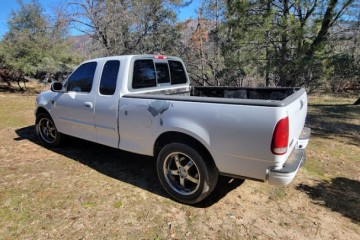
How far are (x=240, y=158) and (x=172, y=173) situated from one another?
3.54 ft

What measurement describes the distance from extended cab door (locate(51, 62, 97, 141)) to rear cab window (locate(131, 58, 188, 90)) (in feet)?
2.58

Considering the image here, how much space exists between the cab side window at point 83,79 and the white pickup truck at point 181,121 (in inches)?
0.7

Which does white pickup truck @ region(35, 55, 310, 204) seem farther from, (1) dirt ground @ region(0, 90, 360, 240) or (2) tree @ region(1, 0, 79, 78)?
(2) tree @ region(1, 0, 79, 78)

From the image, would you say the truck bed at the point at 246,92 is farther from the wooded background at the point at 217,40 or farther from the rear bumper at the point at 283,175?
the wooded background at the point at 217,40

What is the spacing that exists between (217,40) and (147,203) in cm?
1124

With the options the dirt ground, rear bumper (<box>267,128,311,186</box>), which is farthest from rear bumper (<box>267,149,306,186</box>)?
the dirt ground

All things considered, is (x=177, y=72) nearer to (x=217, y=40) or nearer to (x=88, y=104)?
(x=88, y=104)

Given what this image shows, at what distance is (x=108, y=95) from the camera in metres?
4.12

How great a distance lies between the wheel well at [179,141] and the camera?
10.8 ft

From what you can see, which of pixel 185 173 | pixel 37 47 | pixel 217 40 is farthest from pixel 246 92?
pixel 37 47

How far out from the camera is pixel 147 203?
3600 millimetres

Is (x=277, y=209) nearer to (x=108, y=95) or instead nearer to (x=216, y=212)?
(x=216, y=212)

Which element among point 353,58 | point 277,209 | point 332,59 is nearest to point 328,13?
point 332,59

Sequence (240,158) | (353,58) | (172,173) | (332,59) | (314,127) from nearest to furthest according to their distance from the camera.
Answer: (240,158) → (172,173) → (314,127) → (332,59) → (353,58)
